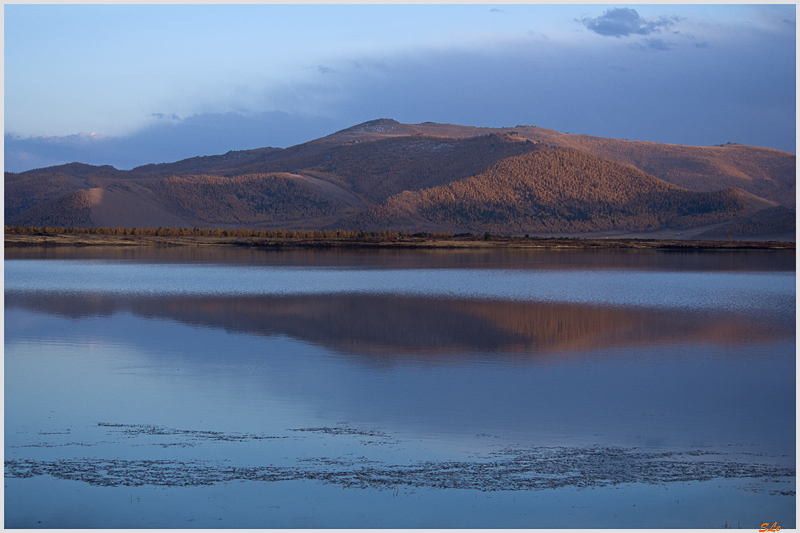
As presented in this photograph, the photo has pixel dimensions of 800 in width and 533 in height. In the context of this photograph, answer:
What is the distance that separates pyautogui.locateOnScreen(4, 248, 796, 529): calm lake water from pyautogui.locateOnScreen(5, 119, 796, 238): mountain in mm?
64607

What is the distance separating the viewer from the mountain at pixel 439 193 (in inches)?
3536

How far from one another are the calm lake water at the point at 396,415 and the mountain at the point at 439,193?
64607 millimetres

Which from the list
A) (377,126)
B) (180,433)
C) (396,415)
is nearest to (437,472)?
(396,415)

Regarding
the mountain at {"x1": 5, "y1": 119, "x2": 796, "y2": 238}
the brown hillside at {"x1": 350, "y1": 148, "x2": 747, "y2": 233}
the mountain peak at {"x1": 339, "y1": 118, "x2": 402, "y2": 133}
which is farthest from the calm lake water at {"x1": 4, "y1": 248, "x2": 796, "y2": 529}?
the mountain peak at {"x1": 339, "y1": 118, "x2": 402, "y2": 133}

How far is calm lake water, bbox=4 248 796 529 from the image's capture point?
5719mm

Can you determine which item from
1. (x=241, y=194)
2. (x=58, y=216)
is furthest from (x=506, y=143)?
(x=58, y=216)

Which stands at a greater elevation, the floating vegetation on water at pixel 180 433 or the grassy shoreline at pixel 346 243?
the grassy shoreline at pixel 346 243

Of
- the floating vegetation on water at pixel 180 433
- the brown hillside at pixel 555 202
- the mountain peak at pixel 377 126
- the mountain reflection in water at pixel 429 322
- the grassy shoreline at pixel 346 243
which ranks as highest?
the mountain peak at pixel 377 126

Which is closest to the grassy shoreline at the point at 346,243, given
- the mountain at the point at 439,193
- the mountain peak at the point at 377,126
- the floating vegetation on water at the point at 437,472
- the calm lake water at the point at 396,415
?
the mountain at the point at 439,193

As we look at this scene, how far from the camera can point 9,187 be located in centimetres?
11631

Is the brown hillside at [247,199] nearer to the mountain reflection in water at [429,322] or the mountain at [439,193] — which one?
the mountain at [439,193]

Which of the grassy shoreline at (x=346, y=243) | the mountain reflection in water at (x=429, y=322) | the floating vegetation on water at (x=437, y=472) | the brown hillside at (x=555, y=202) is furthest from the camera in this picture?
the brown hillside at (x=555, y=202)

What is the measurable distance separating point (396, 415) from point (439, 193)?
92928 mm

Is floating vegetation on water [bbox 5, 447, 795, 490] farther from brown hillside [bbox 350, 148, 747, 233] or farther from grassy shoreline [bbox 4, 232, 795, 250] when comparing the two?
brown hillside [bbox 350, 148, 747, 233]
